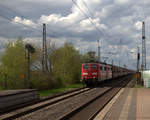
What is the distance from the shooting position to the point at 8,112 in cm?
1118

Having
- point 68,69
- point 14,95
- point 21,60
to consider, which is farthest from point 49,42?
point 14,95

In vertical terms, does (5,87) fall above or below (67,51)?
below

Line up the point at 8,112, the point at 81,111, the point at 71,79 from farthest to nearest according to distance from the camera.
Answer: the point at 71,79, the point at 81,111, the point at 8,112

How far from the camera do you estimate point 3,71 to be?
2445cm

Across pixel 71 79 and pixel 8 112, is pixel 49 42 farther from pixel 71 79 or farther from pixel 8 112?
pixel 8 112

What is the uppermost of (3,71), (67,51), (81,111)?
(67,51)

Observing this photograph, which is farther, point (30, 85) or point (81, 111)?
point (30, 85)

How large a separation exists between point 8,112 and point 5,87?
527 inches

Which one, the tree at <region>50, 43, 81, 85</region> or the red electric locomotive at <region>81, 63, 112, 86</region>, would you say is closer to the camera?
the red electric locomotive at <region>81, 63, 112, 86</region>

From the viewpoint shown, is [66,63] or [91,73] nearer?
[91,73]

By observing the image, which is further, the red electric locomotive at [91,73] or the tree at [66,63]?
the tree at [66,63]

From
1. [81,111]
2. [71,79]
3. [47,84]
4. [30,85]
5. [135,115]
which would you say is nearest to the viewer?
[135,115]

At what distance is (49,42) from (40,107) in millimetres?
25919

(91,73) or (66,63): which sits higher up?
(66,63)
